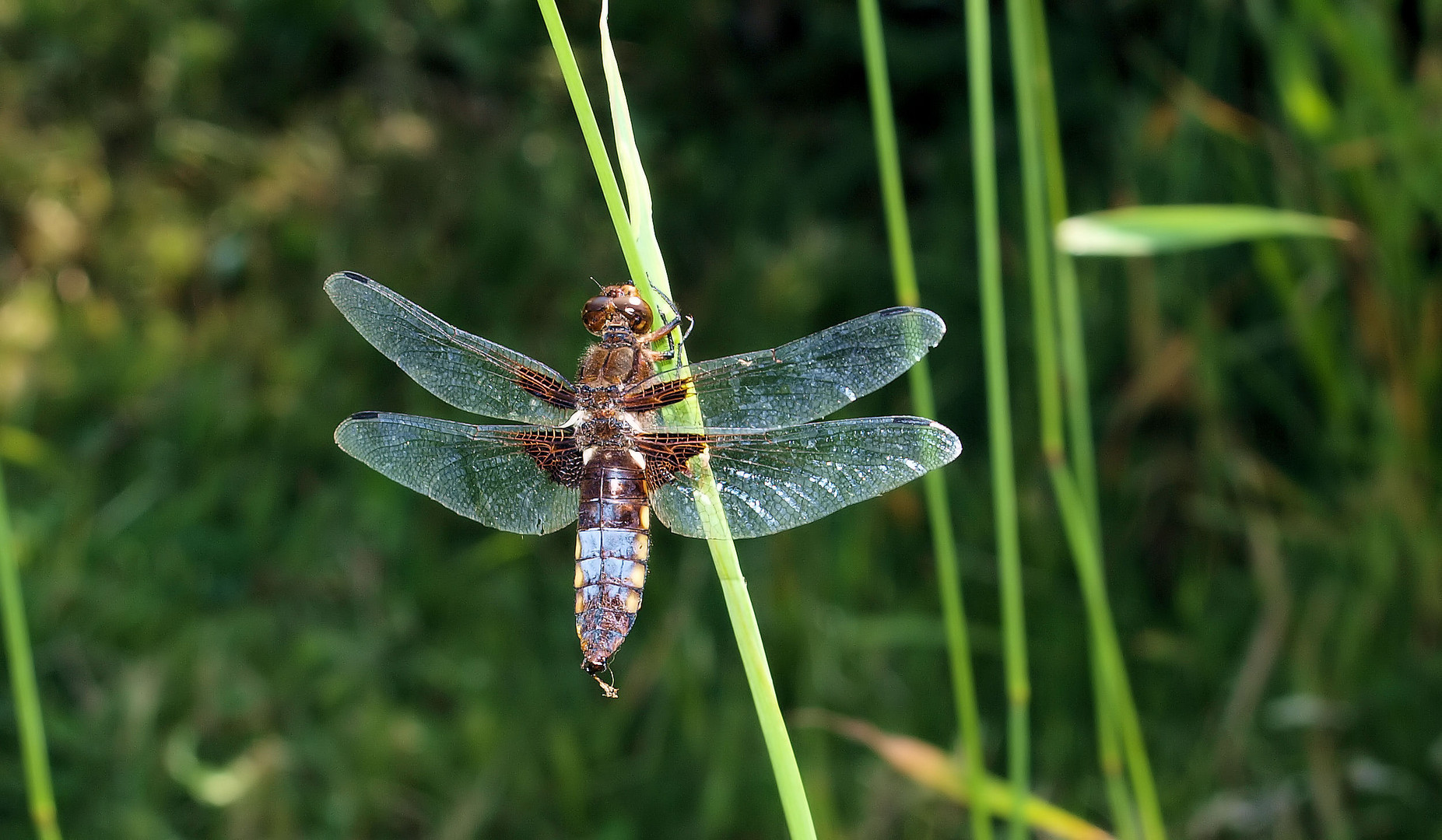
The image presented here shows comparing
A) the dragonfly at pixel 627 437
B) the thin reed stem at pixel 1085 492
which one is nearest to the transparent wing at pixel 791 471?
the dragonfly at pixel 627 437

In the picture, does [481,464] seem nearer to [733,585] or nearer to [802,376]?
[802,376]

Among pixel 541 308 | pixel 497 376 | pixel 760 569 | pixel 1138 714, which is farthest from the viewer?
pixel 541 308

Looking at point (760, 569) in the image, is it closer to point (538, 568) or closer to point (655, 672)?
point (655, 672)

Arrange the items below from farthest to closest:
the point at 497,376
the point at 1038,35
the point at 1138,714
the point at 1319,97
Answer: the point at 1138,714 < the point at 1319,97 < the point at 497,376 < the point at 1038,35

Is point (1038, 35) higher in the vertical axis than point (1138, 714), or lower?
higher

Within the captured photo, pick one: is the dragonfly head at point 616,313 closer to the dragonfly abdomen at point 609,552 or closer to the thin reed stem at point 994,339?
the dragonfly abdomen at point 609,552

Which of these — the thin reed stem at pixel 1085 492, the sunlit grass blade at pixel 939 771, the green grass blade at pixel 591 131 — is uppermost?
the green grass blade at pixel 591 131

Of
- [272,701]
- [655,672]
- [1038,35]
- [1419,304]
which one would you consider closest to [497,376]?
[1038,35]

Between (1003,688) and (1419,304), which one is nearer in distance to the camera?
(1419,304)
